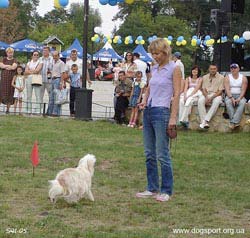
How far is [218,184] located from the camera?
7227 mm

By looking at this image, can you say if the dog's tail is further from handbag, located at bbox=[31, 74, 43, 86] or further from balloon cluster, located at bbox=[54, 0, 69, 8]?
balloon cluster, located at bbox=[54, 0, 69, 8]

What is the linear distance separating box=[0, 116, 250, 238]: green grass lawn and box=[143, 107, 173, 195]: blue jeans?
243mm

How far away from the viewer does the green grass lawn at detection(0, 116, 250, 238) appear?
523 cm

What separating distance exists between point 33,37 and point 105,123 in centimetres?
5837

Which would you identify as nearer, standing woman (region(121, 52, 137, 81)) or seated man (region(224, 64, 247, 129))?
seated man (region(224, 64, 247, 129))

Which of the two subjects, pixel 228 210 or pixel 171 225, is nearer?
pixel 171 225

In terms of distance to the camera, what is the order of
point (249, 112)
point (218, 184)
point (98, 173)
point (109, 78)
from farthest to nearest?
1. point (109, 78)
2. point (249, 112)
3. point (98, 173)
4. point (218, 184)

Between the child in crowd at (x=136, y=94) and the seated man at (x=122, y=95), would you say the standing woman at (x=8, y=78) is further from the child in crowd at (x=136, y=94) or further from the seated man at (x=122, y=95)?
the child in crowd at (x=136, y=94)

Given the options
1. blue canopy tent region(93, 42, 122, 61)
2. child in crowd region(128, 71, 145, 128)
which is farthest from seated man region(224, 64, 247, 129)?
blue canopy tent region(93, 42, 122, 61)

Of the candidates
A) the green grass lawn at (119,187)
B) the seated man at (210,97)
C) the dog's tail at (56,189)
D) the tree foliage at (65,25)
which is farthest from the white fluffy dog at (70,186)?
the tree foliage at (65,25)

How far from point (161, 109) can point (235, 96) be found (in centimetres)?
641

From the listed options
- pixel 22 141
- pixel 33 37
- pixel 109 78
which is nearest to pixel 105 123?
pixel 22 141

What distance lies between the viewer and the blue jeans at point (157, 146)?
6.29 meters

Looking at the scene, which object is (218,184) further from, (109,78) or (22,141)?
(109,78)
